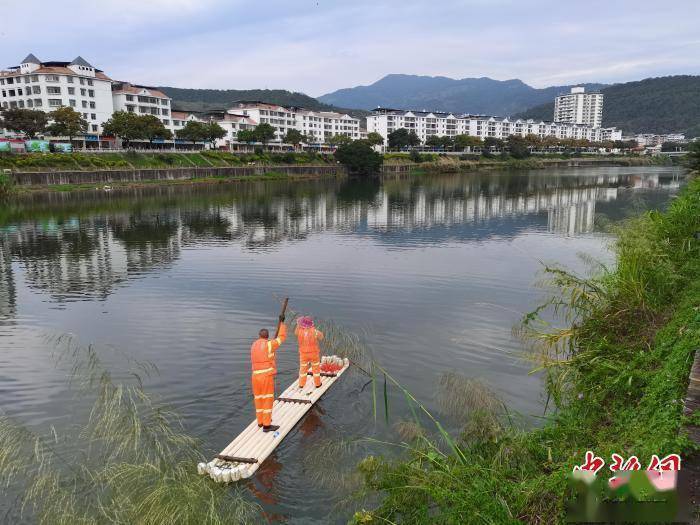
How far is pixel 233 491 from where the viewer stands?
8.41 m

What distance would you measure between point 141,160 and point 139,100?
95.9ft

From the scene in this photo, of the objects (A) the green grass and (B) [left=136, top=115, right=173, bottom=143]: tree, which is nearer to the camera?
(A) the green grass

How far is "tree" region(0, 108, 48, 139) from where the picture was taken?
73.0 m

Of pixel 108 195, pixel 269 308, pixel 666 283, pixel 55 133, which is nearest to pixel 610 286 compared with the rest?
pixel 666 283

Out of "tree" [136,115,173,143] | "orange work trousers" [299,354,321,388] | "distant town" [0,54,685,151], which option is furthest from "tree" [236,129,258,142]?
"orange work trousers" [299,354,321,388]

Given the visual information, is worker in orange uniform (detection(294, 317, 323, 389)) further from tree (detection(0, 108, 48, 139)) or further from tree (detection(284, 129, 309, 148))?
tree (detection(284, 129, 309, 148))

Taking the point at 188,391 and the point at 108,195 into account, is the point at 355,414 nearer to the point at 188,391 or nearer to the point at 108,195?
the point at 188,391

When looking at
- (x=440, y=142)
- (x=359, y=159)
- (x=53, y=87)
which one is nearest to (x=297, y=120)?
(x=440, y=142)

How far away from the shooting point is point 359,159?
103312mm

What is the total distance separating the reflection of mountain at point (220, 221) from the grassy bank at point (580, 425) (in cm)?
1784

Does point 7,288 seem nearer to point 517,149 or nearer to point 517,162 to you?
point 517,162

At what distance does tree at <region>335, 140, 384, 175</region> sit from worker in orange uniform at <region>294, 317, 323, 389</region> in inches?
3710

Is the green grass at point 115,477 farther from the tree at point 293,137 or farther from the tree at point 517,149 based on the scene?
the tree at point 517,149

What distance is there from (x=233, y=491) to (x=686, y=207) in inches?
778
